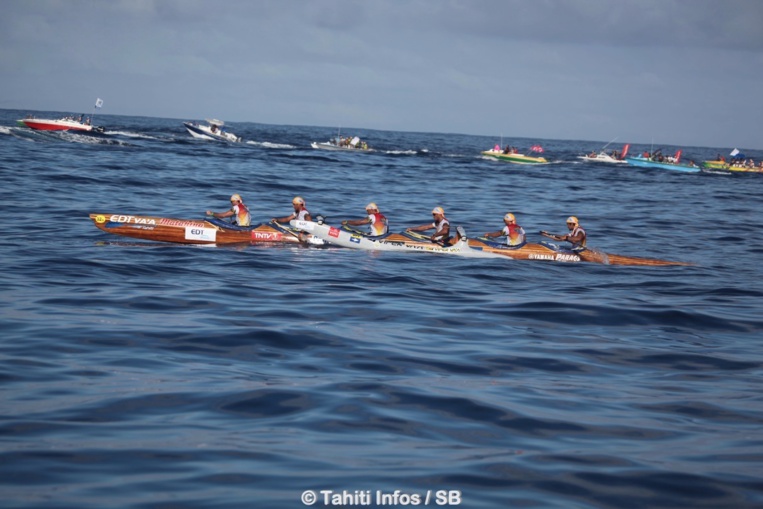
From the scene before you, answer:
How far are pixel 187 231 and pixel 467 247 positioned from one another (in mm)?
7734

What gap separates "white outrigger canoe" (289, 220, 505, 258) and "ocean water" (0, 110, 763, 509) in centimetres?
50

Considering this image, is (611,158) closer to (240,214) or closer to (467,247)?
(467,247)

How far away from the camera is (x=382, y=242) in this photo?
23.3m

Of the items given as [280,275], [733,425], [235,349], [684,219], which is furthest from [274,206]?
[733,425]

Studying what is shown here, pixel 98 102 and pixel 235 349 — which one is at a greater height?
pixel 98 102

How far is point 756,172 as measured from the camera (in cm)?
7731

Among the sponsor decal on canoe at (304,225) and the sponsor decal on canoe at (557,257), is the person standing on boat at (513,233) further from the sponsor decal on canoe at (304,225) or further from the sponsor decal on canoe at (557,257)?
the sponsor decal on canoe at (304,225)

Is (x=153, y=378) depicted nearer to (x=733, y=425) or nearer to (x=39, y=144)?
(x=733, y=425)

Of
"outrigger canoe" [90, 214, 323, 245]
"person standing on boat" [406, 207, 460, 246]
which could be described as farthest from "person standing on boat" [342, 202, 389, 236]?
"outrigger canoe" [90, 214, 323, 245]

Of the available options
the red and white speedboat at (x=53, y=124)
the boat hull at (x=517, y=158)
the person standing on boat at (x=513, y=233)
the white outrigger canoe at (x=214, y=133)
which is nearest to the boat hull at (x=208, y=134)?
the white outrigger canoe at (x=214, y=133)

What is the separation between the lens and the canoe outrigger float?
23.1 m

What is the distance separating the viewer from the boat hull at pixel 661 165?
238 feet

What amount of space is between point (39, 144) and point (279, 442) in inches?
2120

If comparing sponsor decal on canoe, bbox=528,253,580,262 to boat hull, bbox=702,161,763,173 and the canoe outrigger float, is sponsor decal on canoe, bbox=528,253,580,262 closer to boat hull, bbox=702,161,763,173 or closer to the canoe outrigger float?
the canoe outrigger float
